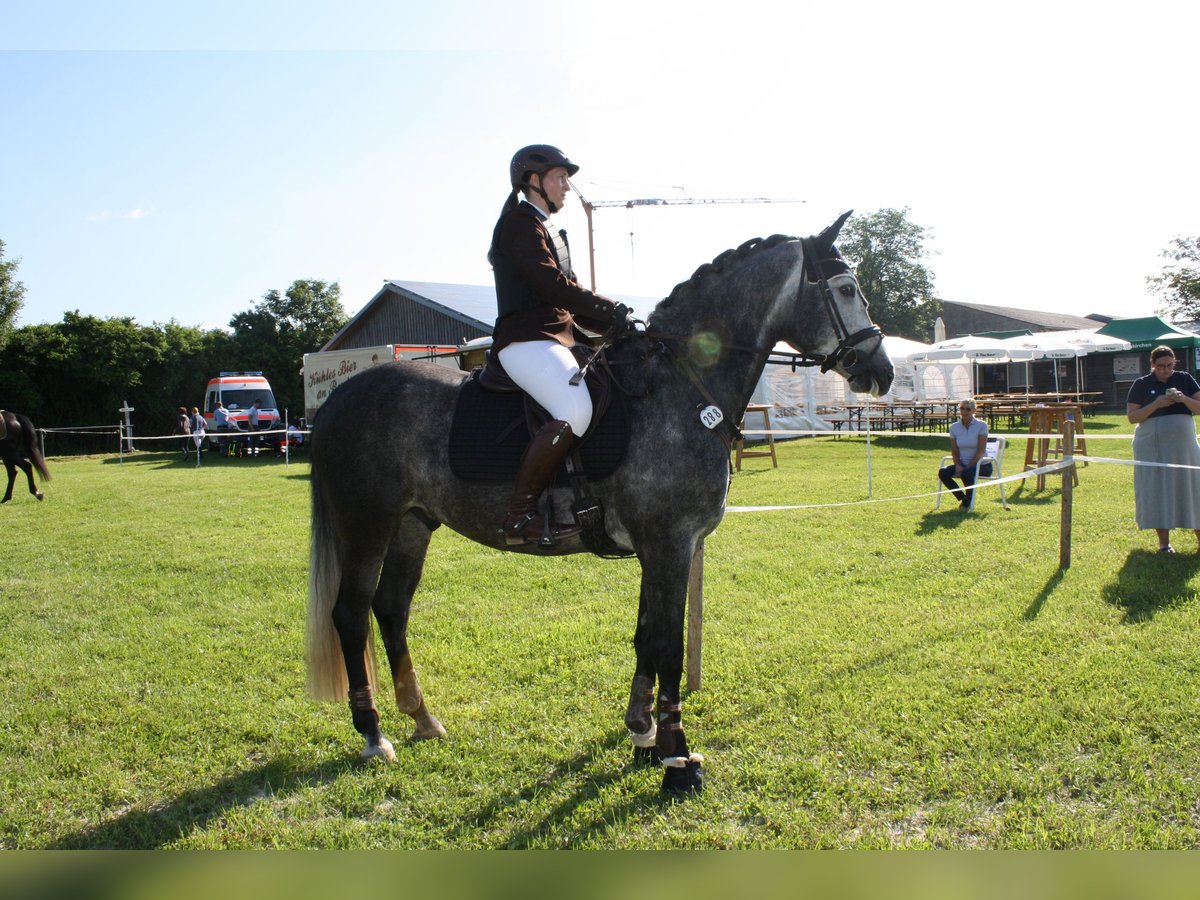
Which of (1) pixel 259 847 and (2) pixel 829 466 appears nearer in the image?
(1) pixel 259 847

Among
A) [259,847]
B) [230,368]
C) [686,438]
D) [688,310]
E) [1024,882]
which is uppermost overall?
[230,368]

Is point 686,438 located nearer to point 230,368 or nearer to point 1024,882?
point 1024,882

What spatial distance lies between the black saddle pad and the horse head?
1.07 m

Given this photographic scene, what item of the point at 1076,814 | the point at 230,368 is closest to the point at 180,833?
the point at 1076,814

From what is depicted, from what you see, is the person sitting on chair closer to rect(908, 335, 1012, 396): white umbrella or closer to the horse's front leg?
the horse's front leg

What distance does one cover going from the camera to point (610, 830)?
11.2 ft

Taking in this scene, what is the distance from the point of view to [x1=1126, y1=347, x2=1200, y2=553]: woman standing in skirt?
7977 mm

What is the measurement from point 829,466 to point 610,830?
50.4 feet

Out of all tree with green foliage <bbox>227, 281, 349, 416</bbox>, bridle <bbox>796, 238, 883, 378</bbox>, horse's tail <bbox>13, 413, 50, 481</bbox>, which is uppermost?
tree with green foliage <bbox>227, 281, 349, 416</bbox>

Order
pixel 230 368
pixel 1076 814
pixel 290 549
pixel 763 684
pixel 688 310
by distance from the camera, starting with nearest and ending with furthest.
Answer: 1. pixel 1076 814
2. pixel 688 310
3. pixel 763 684
4. pixel 290 549
5. pixel 230 368

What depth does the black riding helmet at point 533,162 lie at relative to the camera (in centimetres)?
391

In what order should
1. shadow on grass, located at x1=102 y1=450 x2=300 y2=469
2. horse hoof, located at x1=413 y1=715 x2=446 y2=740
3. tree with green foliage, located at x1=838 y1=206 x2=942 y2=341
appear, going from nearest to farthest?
1. horse hoof, located at x1=413 y1=715 x2=446 y2=740
2. shadow on grass, located at x1=102 y1=450 x2=300 y2=469
3. tree with green foliage, located at x1=838 y1=206 x2=942 y2=341

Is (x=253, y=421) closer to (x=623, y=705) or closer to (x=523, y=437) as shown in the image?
(x=623, y=705)

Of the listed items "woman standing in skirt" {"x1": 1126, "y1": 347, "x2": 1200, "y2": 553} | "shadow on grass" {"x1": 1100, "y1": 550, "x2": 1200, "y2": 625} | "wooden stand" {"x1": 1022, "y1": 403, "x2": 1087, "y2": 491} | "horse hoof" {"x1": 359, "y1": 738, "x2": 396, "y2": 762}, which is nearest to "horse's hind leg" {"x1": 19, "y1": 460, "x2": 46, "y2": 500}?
"horse hoof" {"x1": 359, "y1": 738, "x2": 396, "y2": 762}
